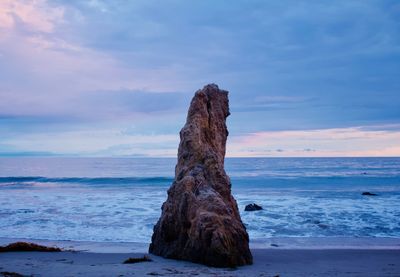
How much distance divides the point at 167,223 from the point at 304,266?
329cm

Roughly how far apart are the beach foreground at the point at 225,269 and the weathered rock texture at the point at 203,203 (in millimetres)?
334

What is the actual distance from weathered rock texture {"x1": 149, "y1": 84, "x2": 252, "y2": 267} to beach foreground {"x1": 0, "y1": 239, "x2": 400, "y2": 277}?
0.33 metres

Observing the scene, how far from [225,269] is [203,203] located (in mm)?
1700

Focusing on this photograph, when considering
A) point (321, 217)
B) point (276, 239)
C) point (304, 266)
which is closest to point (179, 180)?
point (304, 266)

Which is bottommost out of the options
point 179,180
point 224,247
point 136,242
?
point 136,242

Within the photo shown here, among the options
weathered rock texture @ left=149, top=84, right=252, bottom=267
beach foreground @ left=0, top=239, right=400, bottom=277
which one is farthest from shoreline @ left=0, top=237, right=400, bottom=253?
weathered rock texture @ left=149, top=84, right=252, bottom=267

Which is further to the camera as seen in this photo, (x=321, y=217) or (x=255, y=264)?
(x=321, y=217)

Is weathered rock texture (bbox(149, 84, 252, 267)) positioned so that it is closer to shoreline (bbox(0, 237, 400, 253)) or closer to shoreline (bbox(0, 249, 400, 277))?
shoreline (bbox(0, 249, 400, 277))

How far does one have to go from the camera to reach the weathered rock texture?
8742mm

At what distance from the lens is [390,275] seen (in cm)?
846

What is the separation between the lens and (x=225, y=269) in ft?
27.3

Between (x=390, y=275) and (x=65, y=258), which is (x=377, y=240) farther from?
(x=65, y=258)

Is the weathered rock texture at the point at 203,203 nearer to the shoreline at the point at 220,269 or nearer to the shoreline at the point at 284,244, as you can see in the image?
the shoreline at the point at 220,269

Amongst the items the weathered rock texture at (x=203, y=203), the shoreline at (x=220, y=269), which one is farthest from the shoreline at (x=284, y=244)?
the weathered rock texture at (x=203, y=203)
